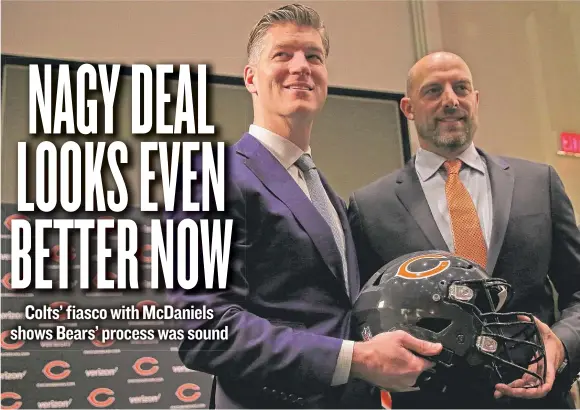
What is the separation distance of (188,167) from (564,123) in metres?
1.48

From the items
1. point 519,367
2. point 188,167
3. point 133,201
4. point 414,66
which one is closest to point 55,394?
point 133,201

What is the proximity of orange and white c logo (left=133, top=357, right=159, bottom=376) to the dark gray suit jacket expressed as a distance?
0.77m

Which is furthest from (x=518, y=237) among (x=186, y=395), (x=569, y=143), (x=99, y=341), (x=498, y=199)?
(x=99, y=341)

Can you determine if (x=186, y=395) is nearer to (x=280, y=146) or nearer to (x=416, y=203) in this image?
(x=280, y=146)

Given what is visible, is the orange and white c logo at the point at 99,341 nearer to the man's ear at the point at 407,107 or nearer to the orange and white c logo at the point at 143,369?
the orange and white c logo at the point at 143,369

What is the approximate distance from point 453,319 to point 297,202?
0.59m

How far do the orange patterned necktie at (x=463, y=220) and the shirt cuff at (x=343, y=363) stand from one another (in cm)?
50

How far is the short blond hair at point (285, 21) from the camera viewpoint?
7.04 ft

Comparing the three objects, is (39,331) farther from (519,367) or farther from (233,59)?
(519,367)

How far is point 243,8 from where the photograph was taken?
7.74ft

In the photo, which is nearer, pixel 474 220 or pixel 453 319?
pixel 453 319

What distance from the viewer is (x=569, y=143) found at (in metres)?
2.41

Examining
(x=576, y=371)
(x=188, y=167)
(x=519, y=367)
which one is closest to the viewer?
(x=519, y=367)

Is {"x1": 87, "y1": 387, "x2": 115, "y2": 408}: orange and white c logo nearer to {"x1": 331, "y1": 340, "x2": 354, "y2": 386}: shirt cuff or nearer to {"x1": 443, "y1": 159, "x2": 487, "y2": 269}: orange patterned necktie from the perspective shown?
{"x1": 331, "y1": 340, "x2": 354, "y2": 386}: shirt cuff
